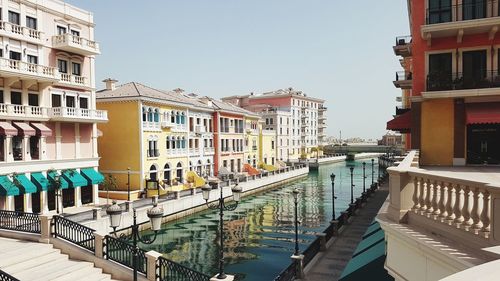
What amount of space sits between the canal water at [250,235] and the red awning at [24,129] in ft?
38.2

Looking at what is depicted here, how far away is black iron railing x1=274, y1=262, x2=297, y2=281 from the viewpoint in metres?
13.0

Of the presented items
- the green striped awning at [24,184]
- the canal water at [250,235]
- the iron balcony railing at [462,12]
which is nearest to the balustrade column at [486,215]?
the iron balcony railing at [462,12]

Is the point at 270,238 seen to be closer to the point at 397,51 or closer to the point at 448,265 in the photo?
the point at 397,51

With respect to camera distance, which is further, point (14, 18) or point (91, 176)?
point (91, 176)

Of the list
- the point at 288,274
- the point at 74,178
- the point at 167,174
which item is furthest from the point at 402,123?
the point at 167,174

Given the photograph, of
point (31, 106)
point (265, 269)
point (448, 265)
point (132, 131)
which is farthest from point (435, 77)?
point (132, 131)

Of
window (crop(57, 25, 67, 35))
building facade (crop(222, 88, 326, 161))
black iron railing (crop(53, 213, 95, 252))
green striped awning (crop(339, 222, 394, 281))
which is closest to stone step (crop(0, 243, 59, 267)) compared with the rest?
black iron railing (crop(53, 213, 95, 252))

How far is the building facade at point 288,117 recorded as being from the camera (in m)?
86.6

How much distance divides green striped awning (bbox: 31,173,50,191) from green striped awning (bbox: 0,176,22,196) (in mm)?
1751

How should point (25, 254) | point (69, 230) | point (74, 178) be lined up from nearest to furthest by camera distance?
point (25, 254) → point (69, 230) → point (74, 178)

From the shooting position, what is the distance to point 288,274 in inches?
540

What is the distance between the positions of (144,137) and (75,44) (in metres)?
12.2

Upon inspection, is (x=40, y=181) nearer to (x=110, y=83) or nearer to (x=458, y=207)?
(x=110, y=83)

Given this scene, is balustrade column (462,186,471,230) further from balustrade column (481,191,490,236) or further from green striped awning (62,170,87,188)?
green striped awning (62,170,87,188)
